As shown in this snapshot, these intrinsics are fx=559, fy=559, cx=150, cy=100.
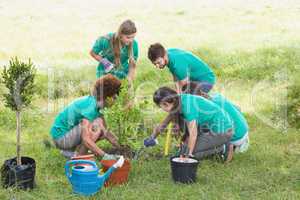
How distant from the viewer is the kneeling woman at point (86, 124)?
17.3 ft

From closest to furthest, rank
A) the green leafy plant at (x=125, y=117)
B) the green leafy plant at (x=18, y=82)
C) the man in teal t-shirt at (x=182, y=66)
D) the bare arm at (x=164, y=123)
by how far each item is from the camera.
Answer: the green leafy plant at (x=18, y=82) < the green leafy plant at (x=125, y=117) < the bare arm at (x=164, y=123) < the man in teal t-shirt at (x=182, y=66)

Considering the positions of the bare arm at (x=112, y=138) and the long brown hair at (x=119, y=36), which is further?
the long brown hair at (x=119, y=36)

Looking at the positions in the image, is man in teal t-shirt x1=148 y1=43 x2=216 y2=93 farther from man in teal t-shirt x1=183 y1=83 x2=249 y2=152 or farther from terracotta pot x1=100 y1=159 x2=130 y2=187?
terracotta pot x1=100 y1=159 x2=130 y2=187

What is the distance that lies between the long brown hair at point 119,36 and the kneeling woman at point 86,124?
3.12 ft

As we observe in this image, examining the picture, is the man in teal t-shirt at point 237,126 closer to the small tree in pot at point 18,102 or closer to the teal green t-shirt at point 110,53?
the teal green t-shirt at point 110,53

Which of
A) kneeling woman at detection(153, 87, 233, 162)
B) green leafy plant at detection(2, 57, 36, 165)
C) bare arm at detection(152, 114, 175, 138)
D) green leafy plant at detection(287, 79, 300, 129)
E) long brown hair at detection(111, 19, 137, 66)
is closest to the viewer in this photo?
green leafy plant at detection(2, 57, 36, 165)

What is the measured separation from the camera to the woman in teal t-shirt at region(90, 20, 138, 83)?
20.7ft

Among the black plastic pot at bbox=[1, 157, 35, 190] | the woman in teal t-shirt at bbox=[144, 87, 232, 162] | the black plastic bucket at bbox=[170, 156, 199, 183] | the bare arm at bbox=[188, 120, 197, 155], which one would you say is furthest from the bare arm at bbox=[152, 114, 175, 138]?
the black plastic pot at bbox=[1, 157, 35, 190]

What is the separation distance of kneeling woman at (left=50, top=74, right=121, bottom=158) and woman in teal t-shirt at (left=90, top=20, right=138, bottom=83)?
94 cm

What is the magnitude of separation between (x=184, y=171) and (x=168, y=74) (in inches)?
160

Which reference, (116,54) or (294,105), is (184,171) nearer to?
(116,54)

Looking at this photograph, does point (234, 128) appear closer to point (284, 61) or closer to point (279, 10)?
point (284, 61)

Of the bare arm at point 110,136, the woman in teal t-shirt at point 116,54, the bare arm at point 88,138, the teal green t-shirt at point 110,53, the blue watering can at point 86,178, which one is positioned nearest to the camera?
the blue watering can at point 86,178

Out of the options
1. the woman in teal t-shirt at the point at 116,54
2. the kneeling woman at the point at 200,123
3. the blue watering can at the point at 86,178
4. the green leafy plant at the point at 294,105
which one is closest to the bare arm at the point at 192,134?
the kneeling woman at the point at 200,123
